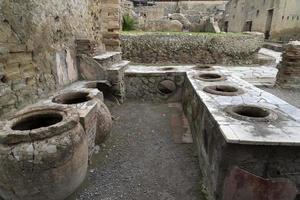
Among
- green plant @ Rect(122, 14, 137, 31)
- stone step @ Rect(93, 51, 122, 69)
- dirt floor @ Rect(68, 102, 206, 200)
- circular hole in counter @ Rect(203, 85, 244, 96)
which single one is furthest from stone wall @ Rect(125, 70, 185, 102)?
green plant @ Rect(122, 14, 137, 31)

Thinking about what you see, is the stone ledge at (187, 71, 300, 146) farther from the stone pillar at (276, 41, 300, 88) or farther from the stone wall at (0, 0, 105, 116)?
the stone pillar at (276, 41, 300, 88)

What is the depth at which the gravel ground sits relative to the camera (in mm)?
4676

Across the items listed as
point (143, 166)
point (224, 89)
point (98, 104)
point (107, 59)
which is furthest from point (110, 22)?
point (143, 166)

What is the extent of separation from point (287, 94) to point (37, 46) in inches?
206

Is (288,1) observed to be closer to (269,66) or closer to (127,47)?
(269,66)

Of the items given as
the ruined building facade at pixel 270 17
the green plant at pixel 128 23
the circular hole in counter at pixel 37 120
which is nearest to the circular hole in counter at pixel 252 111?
the circular hole in counter at pixel 37 120

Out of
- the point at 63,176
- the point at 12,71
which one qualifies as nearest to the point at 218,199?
the point at 63,176

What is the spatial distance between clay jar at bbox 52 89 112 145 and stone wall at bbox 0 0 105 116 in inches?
14.0

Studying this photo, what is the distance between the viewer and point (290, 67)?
5.27 meters

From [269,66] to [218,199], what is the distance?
6788 mm

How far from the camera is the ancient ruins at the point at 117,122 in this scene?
6.39ft

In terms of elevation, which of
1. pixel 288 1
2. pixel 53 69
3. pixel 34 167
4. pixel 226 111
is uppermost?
pixel 288 1

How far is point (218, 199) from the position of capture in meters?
2.08

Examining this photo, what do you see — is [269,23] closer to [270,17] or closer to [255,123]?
[270,17]
